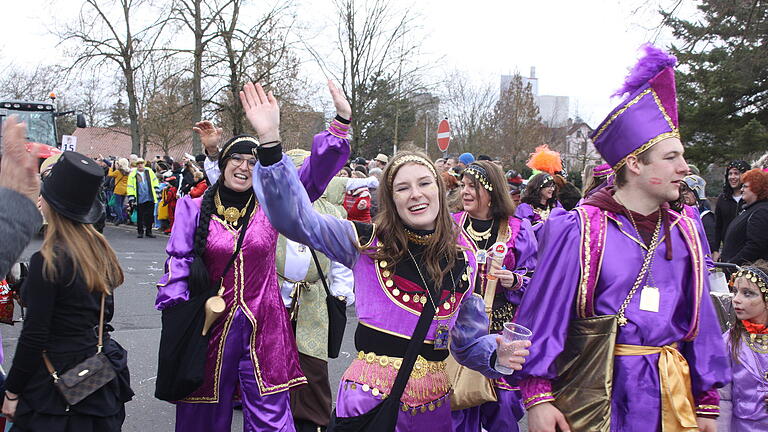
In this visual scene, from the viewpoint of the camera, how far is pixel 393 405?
2.60 m

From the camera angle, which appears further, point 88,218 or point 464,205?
point 464,205

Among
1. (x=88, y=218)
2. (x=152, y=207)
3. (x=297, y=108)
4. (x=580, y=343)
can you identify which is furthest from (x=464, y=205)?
(x=297, y=108)

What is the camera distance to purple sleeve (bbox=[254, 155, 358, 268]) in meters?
2.34

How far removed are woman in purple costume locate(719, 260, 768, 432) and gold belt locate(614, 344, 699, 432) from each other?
5.44 feet

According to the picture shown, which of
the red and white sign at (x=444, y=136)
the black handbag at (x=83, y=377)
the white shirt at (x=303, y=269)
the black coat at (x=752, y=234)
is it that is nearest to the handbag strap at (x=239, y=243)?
the black handbag at (x=83, y=377)

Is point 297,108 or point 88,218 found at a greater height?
point 297,108

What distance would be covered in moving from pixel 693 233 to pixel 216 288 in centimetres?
263

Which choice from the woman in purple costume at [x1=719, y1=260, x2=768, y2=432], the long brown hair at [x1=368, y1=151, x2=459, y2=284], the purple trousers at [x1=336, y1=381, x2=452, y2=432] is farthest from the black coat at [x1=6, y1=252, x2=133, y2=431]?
the woman in purple costume at [x1=719, y1=260, x2=768, y2=432]

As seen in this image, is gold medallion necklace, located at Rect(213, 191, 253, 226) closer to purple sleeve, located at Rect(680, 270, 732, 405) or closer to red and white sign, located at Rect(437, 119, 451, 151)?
purple sleeve, located at Rect(680, 270, 732, 405)

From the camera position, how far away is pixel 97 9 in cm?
2767

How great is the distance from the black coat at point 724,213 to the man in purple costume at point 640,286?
567 cm

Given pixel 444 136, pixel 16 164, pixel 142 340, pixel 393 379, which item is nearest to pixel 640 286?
pixel 393 379

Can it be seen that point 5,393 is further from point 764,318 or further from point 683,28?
point 683,28

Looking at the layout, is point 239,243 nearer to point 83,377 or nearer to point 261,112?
point 83,377
